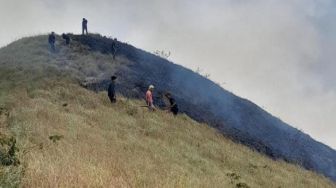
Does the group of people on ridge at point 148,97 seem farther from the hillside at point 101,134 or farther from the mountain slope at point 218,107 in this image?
the mountain slope at point 218,107

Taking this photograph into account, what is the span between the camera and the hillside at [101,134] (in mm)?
8398

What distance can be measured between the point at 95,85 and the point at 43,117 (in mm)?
13082

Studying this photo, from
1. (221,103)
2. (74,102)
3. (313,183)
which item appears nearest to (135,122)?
(74,102)

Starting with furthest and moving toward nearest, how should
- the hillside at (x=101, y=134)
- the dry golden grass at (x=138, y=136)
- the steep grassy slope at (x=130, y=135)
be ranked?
the dry golden grass at (x=138, y=136)
the steep grassy slope at (x=130, y=135)
the hillside at (x=101, y=134)

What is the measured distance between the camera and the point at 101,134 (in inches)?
855

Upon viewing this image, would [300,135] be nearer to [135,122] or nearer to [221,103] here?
[221,103]

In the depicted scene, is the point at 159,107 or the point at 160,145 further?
the point at 159,107

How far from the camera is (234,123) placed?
40.3 metres

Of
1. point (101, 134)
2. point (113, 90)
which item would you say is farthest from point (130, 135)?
point (113, 90)

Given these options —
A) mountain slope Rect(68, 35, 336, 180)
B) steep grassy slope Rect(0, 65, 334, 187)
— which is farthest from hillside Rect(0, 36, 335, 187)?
mountain slope Rect(68, 35, 336, 180)

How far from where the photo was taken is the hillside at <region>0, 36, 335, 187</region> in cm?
840

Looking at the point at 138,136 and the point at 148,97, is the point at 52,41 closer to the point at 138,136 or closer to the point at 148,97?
the point at 148,97

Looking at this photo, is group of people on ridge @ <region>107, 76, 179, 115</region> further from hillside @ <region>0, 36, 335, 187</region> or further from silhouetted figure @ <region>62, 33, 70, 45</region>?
silhouetted figure @ <region>62, 33, 70, 45</region>

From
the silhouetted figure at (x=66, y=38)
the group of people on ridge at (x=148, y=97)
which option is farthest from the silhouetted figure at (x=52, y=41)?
the group of people on ridge at (x=148, y=97)
